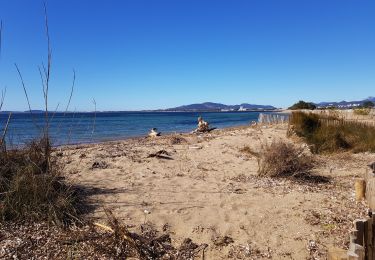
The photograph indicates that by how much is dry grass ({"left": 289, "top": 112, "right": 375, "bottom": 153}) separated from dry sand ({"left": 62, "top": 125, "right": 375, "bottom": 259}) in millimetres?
2081

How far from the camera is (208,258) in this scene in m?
3.90

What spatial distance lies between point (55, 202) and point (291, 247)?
2.70 metres

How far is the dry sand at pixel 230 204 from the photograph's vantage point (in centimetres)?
423

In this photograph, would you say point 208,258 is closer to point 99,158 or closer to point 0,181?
point 0,181

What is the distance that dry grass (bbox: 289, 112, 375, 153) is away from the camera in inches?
404

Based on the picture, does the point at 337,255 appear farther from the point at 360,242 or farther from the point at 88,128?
the point at 88,128

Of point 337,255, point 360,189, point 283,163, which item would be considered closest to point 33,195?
point 337,255

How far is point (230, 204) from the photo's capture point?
5.33 m

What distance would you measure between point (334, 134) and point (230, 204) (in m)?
6.49

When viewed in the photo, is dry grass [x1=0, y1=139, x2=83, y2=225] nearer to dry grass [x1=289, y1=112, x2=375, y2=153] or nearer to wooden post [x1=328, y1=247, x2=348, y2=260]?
wooden post [x1=328, y1=247, x2=348, y2=260]

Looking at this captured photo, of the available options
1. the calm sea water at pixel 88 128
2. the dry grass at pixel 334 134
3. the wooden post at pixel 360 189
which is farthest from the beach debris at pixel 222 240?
the dry grass at pixel 334 134

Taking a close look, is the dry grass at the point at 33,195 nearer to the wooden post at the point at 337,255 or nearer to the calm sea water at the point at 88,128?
the calm sea water at the point at 88,128

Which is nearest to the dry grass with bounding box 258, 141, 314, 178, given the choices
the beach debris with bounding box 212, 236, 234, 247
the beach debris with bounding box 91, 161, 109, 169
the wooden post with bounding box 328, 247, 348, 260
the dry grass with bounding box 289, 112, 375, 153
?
the beach debris with bounding box 212, 236, 234, 247

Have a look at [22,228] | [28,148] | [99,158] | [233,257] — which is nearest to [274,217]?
[233,257]
